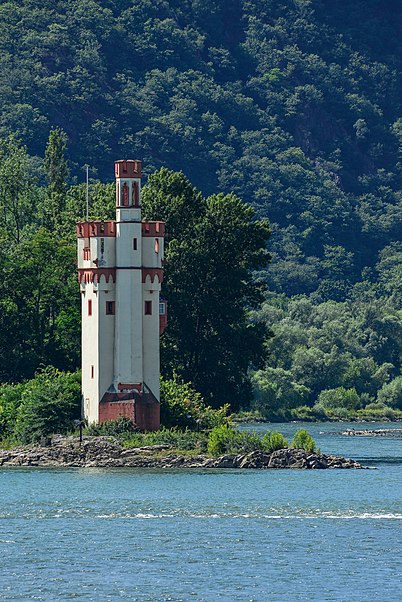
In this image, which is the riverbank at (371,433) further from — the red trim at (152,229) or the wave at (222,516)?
the wave at (222,516)

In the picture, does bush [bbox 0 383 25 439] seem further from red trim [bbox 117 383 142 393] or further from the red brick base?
red trim [bbox 117 383 142 393]

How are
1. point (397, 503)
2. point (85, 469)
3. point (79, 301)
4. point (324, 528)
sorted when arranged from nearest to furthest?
point (324, 528)
point (397, 503)
point (85, 469)
point (79, 301)

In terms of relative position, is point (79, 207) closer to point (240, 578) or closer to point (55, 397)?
point (55, 397)

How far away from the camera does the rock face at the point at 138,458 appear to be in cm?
10369

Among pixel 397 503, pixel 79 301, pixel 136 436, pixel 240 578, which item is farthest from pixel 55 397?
pixel 240 578

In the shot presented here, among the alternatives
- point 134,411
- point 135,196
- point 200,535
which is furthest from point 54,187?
point 200,535

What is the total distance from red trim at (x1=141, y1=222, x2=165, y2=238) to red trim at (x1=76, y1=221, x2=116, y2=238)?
1661mm

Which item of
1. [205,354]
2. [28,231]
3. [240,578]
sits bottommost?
[240,578]

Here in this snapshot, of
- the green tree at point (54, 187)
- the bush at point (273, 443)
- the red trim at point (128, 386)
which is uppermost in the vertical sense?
the green tree at point (54, 187)

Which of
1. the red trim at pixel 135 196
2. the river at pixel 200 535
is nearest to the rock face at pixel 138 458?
the river at pixel 200 535

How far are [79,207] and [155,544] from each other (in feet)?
227

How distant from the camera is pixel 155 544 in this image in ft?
247

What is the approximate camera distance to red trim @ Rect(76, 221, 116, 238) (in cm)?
10900

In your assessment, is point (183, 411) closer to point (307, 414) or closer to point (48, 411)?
point (48, 411)
